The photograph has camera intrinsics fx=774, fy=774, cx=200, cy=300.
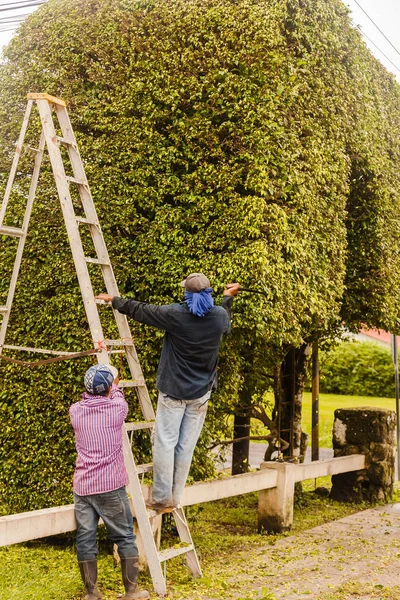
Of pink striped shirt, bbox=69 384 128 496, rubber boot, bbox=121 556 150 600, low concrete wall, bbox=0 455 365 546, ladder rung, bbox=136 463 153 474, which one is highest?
pink striped shirt, bbox=69 384 128 496

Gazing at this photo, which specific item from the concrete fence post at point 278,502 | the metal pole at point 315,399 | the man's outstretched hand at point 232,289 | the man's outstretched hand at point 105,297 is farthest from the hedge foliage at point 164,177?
the metal pole at point 315,399

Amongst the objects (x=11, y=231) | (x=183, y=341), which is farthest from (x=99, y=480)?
(x=11, y=231)

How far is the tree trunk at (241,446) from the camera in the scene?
11055mm

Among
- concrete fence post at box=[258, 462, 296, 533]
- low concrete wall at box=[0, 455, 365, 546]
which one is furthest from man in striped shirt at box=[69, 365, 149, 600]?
concrete fence post at box=[258, 462, 296, 533]

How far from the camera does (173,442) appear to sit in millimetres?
6148

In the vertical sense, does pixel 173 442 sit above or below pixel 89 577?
above

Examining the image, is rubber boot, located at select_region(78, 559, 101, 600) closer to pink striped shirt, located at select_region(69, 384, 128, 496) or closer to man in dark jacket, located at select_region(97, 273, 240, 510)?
pink striped shirt, located at select_region(69, 384, 128, 496)

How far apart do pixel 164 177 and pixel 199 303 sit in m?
1.98

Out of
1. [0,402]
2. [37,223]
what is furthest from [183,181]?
[0,402]

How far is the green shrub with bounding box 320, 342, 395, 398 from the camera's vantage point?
103 ft

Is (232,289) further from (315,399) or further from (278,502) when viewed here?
(315,399)

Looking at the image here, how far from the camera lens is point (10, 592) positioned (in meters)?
5.87

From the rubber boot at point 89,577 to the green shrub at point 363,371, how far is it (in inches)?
1030

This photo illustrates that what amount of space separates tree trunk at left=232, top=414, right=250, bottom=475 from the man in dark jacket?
4786 millimetres
